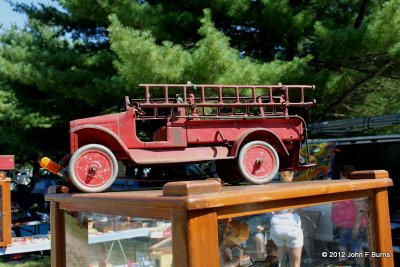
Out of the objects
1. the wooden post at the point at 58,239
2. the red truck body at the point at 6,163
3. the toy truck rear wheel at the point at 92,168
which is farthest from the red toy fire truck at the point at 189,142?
the red truck body at the point at 6,163

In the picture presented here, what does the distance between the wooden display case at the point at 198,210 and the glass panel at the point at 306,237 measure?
2 cm

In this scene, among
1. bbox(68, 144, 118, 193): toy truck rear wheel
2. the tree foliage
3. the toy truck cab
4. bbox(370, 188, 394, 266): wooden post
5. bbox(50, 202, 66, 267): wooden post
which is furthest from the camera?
the tree foliage

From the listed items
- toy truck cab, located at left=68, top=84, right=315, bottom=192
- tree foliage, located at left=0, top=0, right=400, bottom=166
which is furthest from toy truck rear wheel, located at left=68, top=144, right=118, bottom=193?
tree foliage, located at left=0, top=0, right=400, bottom=166

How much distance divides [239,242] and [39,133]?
11.0 meters

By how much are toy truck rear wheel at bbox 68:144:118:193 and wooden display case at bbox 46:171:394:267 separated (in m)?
0.45

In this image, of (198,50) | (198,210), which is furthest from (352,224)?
(198,50)

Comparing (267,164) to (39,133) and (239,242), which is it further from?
(39,133)

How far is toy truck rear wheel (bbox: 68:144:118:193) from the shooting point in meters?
2.54

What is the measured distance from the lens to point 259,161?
2.93 metres

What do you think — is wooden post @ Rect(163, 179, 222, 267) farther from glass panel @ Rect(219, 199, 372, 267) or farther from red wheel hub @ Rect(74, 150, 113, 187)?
red wheel hub @ Rect(74, 150, 113, 187)

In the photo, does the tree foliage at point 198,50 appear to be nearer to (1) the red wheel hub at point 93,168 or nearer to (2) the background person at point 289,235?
(1) the red wheel hub at point 93,168

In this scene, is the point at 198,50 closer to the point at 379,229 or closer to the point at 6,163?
the point at 6,163

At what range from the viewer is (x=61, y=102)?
1017 cm

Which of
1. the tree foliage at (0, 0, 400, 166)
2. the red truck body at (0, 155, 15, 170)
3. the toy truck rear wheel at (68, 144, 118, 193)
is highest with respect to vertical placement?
the tree foliage at (0, 0, 400, 166)
